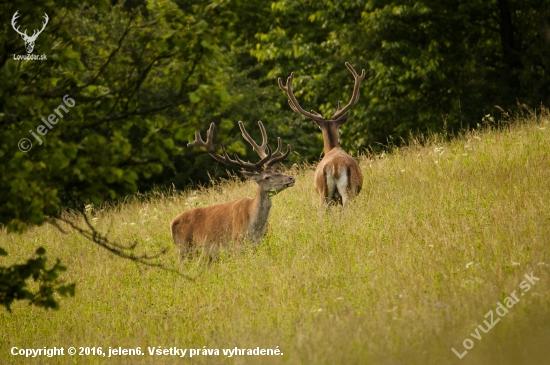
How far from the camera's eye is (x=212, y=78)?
5.47 m

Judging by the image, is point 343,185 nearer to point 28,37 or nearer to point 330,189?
point 330,189

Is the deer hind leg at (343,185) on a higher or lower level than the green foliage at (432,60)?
lower

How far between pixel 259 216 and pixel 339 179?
1.28 meters

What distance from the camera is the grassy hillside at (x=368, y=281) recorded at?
225 inches

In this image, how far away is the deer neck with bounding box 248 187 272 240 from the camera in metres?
9.40

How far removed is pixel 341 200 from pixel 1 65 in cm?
587

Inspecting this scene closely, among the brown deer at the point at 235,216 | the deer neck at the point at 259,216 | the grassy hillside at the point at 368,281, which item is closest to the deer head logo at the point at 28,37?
the grassy hillside at the point at 368,281

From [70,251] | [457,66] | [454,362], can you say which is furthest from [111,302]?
[457,66]

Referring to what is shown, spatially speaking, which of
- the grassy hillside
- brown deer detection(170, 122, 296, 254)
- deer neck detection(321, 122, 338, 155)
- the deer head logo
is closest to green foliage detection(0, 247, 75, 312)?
the deer head logo

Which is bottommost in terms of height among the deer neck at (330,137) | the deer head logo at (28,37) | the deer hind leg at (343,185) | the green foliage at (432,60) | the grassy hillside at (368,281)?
the grassy hillside at (368,281)

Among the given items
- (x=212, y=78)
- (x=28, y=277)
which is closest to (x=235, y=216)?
(x=212, y=78)

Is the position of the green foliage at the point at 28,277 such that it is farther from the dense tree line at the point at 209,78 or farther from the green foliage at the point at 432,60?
the green foliage at the point at 432,60

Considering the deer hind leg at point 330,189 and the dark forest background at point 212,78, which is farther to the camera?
the deer hind leg at point 330,189

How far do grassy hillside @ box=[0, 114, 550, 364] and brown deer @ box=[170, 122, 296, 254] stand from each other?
309 mm
